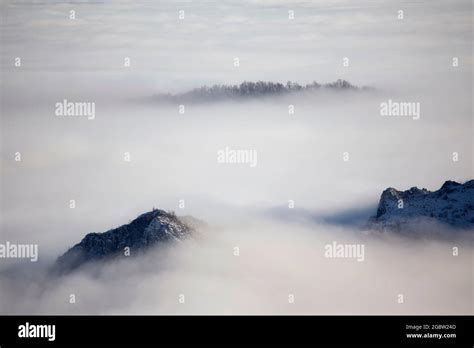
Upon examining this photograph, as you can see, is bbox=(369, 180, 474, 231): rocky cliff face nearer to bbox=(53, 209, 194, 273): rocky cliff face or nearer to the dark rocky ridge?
bbox=(53, 209, 194, 273): rocky cliff face

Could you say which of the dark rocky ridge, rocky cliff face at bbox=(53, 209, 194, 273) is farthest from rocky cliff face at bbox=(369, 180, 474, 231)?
the dark rocky ridge

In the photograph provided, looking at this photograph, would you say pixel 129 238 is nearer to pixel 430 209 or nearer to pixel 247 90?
pixel 430 209

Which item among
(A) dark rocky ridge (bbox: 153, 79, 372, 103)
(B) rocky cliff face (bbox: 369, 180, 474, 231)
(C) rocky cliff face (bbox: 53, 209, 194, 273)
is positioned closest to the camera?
(B) rocky cliff face (bbox: 369, 180, 474, 231)

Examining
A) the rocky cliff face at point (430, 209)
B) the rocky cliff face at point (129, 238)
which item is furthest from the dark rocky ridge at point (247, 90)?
the rocky cliff face at point (129, 238)

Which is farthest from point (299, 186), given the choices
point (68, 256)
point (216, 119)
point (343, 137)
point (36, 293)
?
point (36, 293)

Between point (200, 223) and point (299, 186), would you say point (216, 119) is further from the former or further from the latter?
point (200, 223)

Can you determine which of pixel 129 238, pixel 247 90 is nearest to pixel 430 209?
pixel 129 238

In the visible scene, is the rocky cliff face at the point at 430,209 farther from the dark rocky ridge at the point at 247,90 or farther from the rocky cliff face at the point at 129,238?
the dark rocky ridge at the point at 247,90
